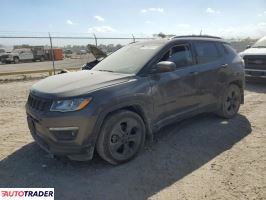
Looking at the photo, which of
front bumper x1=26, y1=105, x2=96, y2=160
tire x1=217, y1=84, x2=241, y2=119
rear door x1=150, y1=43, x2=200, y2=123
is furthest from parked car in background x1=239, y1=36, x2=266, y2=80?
front bumper x1=26, y1=105, x2=96, y2=160

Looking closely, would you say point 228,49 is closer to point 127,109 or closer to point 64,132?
point 127,109

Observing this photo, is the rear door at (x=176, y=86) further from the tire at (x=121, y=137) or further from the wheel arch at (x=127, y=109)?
the tire at (x=121, y=137)

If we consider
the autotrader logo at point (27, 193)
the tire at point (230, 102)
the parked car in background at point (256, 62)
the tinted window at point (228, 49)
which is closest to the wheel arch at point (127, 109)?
the autotrader logo at point (27, 193)

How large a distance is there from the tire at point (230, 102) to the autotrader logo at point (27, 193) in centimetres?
388

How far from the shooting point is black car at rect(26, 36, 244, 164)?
3.97m

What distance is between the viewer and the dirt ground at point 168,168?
12.2 feet

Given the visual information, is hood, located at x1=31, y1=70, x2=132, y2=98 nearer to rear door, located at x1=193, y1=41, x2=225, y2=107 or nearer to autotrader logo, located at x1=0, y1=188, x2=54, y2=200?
autotrader logo, located at x1=0, y1=188, x2=54, y2=200

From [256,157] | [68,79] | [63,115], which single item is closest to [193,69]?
[256,157]

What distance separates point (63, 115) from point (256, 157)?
9.58 feet

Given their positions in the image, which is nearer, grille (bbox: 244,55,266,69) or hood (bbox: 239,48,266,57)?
grille (bbox: 244,55,266,69)

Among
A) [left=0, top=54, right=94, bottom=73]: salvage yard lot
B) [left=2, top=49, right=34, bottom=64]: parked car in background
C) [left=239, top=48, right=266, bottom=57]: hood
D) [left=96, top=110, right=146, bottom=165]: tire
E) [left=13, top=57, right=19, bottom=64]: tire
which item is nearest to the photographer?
[left=96, top=110, right=146, bottom=165]: tire

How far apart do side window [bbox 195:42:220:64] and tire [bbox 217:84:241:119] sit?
0.79m

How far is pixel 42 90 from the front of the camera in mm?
4281

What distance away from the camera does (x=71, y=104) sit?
3.94 meters
